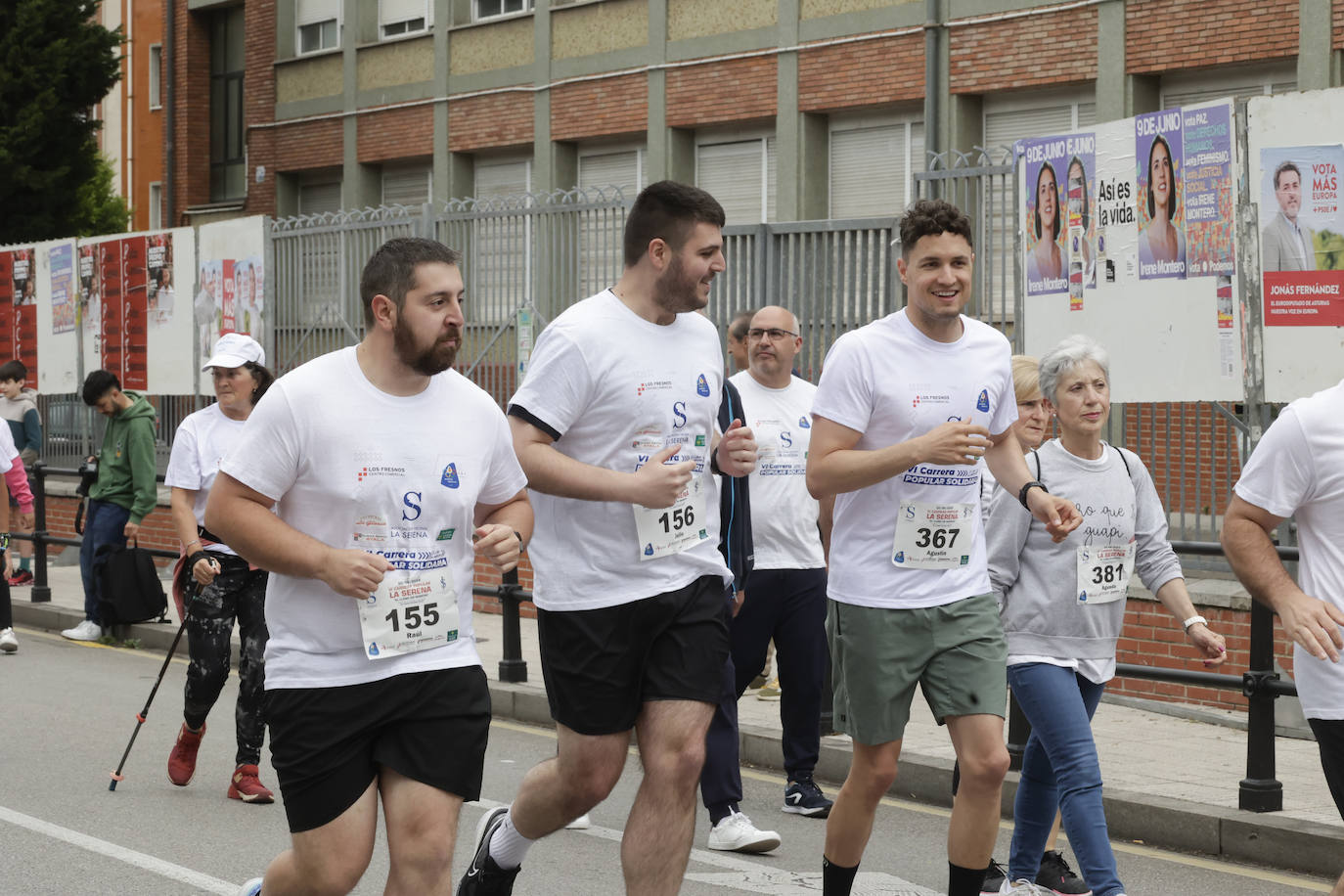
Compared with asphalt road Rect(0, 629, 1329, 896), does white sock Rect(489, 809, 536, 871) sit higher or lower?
higher

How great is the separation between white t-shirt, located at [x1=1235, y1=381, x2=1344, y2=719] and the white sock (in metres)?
2.18

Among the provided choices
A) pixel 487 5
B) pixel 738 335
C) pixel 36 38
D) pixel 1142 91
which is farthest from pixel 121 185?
pixel 738 335

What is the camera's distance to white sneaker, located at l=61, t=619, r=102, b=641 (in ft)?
46.3

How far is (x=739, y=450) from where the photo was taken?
5453 mm

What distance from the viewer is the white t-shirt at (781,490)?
7938 millimetres

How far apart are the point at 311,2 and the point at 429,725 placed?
26901 mm

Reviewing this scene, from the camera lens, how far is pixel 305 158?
1156 inches

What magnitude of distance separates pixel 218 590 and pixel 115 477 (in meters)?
5.71

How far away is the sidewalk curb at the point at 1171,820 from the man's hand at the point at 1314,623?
109 inches

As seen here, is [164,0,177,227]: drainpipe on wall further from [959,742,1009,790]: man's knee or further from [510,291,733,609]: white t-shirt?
[959,742,1009,790]: man's knee

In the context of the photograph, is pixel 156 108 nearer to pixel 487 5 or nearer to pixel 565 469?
pixel 487 5

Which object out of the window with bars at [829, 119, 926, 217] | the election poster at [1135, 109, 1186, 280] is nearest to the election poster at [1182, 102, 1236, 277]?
the election poster at [1135, 109, 1186, 280]

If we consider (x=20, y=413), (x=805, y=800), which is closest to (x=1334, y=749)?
(x=805, y=800)

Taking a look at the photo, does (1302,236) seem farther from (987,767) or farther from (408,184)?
(408,184)
